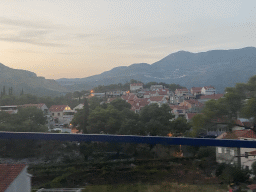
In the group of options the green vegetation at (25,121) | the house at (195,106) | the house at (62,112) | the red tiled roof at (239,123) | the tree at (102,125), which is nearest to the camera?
the tree at (102,125)

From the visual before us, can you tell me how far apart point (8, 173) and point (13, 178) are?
4cm

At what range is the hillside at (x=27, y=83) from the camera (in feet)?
61.5

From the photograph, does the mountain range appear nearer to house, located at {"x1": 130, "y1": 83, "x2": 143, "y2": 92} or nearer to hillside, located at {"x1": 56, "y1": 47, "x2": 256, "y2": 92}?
hillside, located at {"x1": 56, "y1": 47, "x2": 256, "y2": 92}

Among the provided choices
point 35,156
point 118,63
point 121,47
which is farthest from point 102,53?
point 35,156

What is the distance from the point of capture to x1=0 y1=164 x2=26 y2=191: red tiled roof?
1.19 metres

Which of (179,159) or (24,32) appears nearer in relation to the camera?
(179,159)

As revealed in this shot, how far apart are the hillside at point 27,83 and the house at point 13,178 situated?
1623cm

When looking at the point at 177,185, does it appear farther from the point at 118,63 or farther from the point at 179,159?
the point at 118,63

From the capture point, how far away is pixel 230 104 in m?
4.80

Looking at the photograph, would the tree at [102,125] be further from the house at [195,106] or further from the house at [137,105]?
the house at [137,105]

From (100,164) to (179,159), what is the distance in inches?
23.3

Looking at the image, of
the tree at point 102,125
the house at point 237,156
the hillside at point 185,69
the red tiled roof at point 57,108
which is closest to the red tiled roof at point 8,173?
the house at point 237,156

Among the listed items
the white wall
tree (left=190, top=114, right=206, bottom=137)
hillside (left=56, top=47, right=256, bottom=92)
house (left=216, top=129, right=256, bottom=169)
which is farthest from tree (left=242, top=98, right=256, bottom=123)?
hillside (left=56, top=47, right=256, bottom=92)

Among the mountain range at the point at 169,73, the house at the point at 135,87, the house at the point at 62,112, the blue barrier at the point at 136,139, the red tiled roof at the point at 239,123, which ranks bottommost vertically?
the house at the point at 62,112
